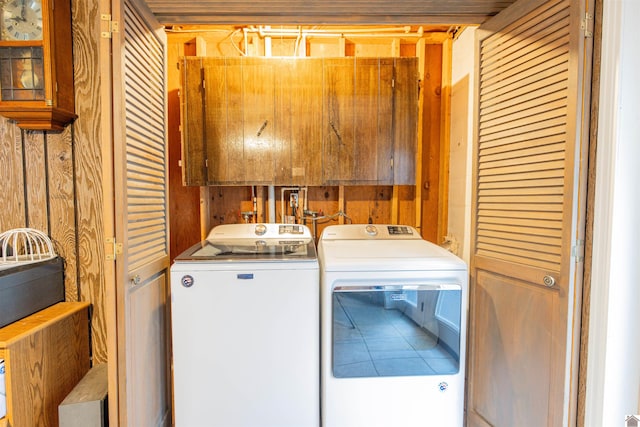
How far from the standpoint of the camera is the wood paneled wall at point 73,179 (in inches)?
61.9

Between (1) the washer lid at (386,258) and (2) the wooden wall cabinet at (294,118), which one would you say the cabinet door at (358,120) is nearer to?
(2) the wooden wall cabinet at (294,118)

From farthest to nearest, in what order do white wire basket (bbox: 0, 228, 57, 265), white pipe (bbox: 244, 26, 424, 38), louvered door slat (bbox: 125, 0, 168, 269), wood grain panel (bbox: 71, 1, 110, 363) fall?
white pipe (bbox: 244, 26, 424, 38) < wood grain panel (bbox: 71, 1, 110, 363) < white wire basket (bbox: 0, 228, 57, 265) < louvered door slat (bbox: 125, 0, 168, 269)

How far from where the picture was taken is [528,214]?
1320 millimetres

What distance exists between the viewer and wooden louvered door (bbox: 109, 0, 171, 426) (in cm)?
123

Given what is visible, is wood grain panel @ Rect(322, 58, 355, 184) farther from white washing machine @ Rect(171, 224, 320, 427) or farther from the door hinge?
the door hinge

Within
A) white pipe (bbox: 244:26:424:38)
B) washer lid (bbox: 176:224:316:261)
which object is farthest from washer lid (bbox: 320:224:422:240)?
white pipe (bbox: 244:26:424:38)

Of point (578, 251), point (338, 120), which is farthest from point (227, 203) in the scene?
point (578, 251)

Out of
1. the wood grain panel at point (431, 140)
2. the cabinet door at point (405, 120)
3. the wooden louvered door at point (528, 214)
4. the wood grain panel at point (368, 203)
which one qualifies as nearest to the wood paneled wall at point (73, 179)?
the wood grain panel at point (368, 203)

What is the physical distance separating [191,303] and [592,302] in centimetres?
168

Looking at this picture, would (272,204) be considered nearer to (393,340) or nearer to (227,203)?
(227,203)

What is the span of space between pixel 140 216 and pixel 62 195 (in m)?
0.59

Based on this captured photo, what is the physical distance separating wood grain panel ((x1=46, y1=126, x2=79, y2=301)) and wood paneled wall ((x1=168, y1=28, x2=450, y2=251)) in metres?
0.72

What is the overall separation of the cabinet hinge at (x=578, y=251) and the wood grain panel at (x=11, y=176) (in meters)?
2.57

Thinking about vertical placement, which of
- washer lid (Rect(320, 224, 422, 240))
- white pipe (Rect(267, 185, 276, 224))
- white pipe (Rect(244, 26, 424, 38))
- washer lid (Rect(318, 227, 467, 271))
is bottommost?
washer lid (Rect(318, 227, 467, 271))
